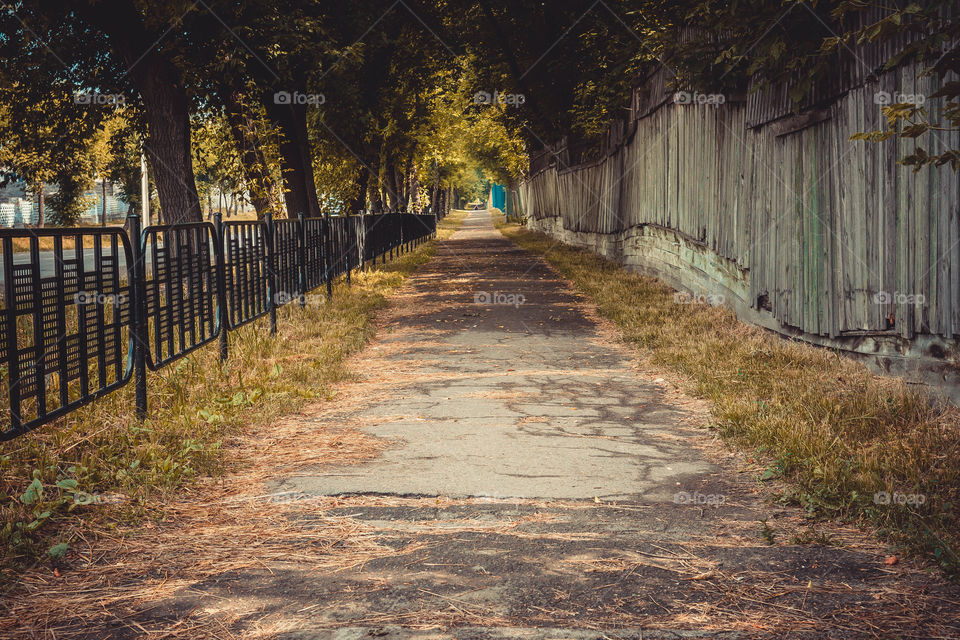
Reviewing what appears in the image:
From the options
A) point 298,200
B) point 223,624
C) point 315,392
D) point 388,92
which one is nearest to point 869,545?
point 223,624

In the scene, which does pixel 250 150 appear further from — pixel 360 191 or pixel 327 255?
pixel 360 191

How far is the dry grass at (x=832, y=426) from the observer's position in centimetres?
392

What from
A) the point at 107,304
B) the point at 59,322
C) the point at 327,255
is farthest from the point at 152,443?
the point at 327,255

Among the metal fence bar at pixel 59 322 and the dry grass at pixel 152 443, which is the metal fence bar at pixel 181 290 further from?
the metal fence bar at pixel 59 322

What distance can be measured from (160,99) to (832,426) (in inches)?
415

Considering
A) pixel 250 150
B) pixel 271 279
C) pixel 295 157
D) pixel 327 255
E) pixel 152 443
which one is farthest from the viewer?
pixel 295 157

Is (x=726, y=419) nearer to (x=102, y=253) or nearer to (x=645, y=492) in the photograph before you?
(x=645, y=492)

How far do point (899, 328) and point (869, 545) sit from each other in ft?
9.17

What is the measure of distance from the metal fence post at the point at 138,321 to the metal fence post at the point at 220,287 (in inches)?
76.7

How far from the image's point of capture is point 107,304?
18.4 feet

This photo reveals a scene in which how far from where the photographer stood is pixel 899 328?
6.02 meters

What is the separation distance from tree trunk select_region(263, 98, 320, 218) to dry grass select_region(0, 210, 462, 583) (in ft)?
33.3

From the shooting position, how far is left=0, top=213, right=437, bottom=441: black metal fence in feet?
15.1

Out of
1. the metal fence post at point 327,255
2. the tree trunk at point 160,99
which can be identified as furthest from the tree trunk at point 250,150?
the tree trunk at point 160,99
